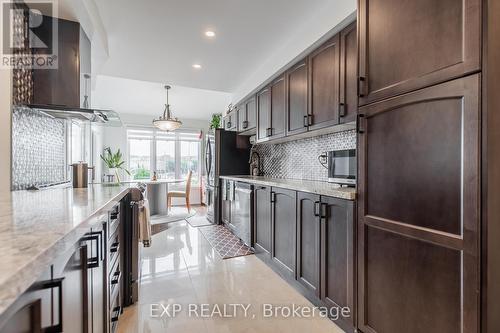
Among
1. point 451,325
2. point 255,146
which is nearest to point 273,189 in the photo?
point 451,325

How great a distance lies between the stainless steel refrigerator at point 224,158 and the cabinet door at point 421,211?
10.3 feet

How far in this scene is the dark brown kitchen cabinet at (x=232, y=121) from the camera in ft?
14.5

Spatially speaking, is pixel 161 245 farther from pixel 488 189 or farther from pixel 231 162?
pixel 488 189

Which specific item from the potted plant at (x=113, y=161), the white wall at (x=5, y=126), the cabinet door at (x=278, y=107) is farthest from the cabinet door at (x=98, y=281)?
the potted plant at (x=113, y=161)

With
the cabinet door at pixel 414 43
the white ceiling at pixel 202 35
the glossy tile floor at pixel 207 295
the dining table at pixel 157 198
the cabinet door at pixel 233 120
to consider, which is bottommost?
the glossy tile floor at pixel 207 295

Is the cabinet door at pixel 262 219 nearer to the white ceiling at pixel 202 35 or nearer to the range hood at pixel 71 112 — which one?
the white ceiling at pixel 202 35

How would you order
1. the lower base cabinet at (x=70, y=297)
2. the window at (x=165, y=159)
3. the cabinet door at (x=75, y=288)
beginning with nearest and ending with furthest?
the lower base cabinet at (x=70, y=297), the cabinet door at (x=75, y=288), the window at (x=165, y=159)

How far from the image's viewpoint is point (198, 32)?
2.50m

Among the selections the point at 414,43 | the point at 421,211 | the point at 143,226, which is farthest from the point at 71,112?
the point at 421,211

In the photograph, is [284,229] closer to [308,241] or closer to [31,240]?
[308,241]

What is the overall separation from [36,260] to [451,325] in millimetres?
1480

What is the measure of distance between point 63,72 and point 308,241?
2404 millimetres

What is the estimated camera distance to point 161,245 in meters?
3.36

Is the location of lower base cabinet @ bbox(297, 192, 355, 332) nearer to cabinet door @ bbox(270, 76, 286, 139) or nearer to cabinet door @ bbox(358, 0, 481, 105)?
cabinet door @ bbox(358, 0, 481, 105)
